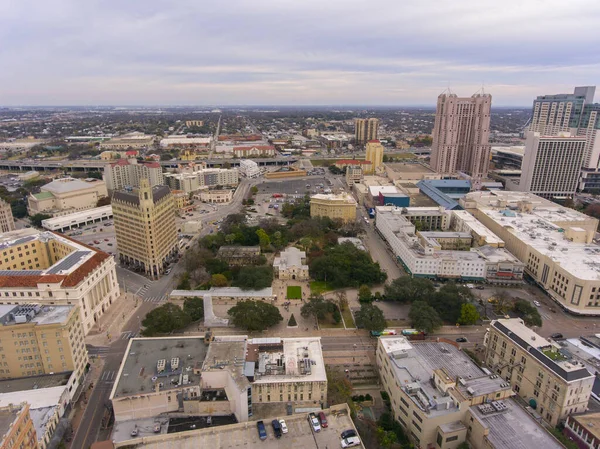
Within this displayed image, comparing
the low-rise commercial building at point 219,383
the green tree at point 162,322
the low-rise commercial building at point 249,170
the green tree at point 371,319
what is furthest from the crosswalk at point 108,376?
the low-rise commercial building at point 249,170

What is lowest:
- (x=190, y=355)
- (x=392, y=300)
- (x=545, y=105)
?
(x=392, y=300)

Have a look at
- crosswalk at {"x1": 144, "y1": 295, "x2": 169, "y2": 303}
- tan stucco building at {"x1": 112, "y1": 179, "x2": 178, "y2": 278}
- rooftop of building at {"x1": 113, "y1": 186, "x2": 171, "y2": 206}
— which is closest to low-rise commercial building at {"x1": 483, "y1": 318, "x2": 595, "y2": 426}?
crosswalk at {"x1": 144, "y1": 295, "x2": 169, "y2": 303}

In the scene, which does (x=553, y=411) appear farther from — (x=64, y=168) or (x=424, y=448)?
(x=64, y=168)

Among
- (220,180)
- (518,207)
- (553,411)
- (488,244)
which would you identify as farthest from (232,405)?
(220,180)

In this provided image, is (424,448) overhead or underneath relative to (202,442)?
underneath

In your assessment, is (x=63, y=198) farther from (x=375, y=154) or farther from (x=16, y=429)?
(x=375, y=154)

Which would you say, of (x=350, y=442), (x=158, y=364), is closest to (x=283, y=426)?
(x=350, y=442)
